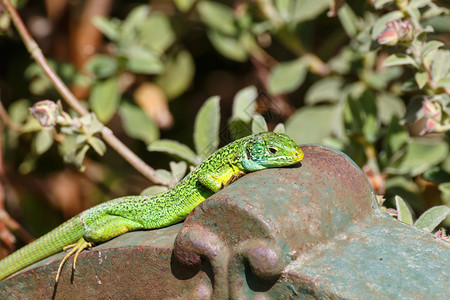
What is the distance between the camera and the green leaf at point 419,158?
2371 mm

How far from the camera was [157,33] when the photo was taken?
11.2 feet

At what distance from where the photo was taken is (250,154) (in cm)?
180

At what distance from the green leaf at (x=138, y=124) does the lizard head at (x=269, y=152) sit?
1372mm

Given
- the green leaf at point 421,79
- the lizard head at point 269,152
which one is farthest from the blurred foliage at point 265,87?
the lizard head at point 269,152

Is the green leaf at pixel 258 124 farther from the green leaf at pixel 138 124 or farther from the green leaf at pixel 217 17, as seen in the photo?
the green leaf at pixel 217 17

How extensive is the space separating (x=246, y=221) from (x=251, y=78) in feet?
9.49

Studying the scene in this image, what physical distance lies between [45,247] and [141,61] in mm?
1237

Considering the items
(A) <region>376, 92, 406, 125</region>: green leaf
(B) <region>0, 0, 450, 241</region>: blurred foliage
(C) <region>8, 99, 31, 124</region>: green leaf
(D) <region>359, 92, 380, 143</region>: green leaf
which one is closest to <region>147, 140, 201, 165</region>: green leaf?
(B) <region>0, 0, 450, 241</region>: blurred foliage

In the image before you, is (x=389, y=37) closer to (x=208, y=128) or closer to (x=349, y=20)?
(x=208, y=128)

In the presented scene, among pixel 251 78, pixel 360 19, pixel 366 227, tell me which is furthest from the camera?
pixel 251 78

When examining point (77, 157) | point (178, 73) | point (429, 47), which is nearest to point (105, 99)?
point (178, 73)

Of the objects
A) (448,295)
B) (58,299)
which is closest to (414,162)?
(448,295)

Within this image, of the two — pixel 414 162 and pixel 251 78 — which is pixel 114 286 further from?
pixel 251 78

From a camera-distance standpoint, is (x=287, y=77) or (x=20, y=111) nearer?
(x=287, y=77)
